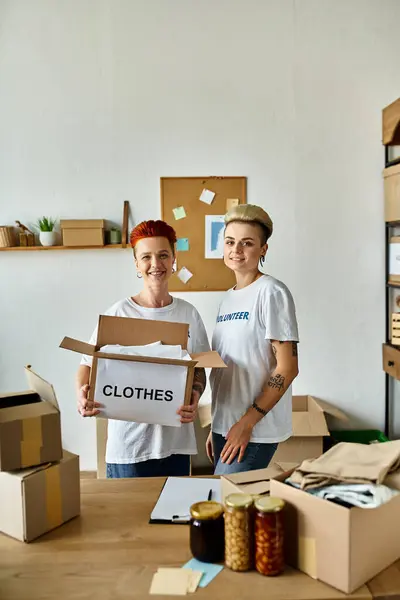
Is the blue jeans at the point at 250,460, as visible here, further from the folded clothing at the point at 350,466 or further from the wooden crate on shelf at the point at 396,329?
the wooden crate on shelf at the point at 396,329

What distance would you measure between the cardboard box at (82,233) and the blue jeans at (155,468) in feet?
5.77

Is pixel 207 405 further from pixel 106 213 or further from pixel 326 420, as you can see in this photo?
pixel 106 213

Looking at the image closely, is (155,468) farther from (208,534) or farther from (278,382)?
(208,534)

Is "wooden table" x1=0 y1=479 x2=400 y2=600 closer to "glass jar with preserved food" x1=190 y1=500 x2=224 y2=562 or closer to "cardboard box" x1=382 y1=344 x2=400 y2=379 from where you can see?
"glass jar with preserved food" x1=190 y1=500 x2=224 y2=562

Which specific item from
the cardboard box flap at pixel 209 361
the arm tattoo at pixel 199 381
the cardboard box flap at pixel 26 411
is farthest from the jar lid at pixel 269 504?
the arm tattoo at pixel 199 381

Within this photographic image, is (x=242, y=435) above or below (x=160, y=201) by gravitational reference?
below

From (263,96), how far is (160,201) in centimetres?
93

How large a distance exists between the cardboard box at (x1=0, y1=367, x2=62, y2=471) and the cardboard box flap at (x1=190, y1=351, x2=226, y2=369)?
435 mm

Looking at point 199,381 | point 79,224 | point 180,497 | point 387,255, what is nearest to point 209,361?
point 199,381

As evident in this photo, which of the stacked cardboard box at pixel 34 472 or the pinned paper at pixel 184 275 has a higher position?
the pinned paper at pixel 184 275

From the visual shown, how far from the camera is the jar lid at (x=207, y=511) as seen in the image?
1181mm

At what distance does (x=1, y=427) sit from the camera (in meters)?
1.28

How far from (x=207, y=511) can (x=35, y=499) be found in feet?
1.41

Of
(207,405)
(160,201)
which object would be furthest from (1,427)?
(160,201)
